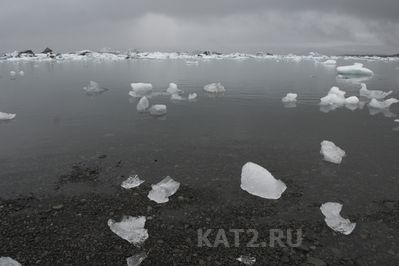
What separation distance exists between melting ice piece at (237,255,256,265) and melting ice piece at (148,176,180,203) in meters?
2.79

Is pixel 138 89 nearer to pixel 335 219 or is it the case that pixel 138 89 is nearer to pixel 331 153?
pixel 331 153

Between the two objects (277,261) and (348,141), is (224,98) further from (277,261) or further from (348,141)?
(277,261)

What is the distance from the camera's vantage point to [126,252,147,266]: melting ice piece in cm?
591

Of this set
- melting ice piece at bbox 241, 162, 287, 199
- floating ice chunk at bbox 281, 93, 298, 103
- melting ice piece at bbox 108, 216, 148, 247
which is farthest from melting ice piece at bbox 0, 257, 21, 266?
floating ice chunk at bbox 281, 93, 298, 103

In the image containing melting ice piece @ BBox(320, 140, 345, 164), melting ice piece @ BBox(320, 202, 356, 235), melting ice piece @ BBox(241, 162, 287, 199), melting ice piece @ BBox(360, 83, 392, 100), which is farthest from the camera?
melting ice piece @ BBox(360, 83, 392, 100)

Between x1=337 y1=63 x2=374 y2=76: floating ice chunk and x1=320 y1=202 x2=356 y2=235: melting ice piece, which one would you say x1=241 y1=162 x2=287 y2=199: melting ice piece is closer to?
x1=320 y1=202 x2=356 y2=235: melting ice piece

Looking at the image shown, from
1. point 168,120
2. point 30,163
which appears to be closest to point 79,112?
point 168,120

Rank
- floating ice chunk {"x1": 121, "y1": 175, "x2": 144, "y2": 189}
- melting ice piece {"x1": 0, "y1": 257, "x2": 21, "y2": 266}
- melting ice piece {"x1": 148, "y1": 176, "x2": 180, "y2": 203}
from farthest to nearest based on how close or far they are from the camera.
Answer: floating ice chunk {"x1": 121, "y1": 175, "x2": 144, "y2": 189} < melting ice piece {"x1": 148, "y1": 176, "x2": 180, "y2": 203} < melting ice piece {"x1": 0, "y1": 257, "x2": 21, "y2": 266}

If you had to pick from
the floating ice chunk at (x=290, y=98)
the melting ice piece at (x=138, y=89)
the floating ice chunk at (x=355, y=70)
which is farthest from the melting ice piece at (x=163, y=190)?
the floating ice chunk at (x=355, y=70)

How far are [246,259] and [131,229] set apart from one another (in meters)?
2.60

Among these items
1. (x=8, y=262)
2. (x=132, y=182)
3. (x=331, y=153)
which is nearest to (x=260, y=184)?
(x=132, y=182)

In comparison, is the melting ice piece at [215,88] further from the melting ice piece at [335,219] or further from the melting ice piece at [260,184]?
the melting ice piece at [335,219]

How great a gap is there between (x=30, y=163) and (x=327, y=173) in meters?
10.0

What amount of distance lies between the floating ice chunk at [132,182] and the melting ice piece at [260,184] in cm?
307
